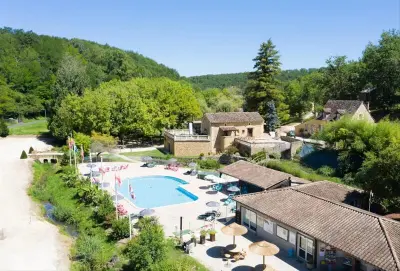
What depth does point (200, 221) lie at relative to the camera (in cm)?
2695

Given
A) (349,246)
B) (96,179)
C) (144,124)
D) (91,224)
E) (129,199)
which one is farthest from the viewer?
(144,124)

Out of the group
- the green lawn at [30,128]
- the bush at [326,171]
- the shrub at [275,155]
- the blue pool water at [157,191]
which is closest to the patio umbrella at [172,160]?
the blue pool water at [157,191]

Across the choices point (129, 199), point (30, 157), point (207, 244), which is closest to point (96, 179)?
point (129, 199)

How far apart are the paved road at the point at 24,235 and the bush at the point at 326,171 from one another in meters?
27.1

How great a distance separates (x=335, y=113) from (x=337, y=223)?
42829mm

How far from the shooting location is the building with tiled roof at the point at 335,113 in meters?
55.9

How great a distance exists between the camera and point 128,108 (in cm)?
5631

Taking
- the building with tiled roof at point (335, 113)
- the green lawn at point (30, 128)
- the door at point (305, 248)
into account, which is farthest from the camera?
the green lawn at point (30, 128)

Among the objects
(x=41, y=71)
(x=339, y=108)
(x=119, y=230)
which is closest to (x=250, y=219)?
(x=119, y=230)

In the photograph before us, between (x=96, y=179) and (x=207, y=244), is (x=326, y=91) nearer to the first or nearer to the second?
(x=96, y=179)

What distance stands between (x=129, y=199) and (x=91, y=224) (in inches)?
234

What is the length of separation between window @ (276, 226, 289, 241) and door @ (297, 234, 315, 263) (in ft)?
3.19

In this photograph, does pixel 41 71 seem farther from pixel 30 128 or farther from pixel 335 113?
pixel 335 113

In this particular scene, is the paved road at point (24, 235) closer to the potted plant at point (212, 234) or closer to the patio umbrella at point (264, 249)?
the potted plant at point (212, 234)
